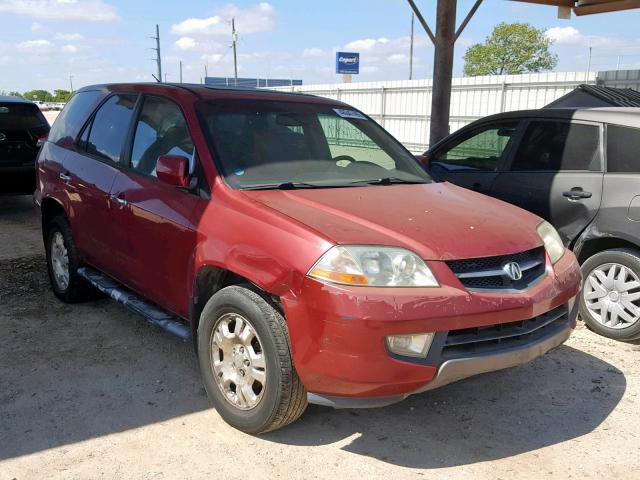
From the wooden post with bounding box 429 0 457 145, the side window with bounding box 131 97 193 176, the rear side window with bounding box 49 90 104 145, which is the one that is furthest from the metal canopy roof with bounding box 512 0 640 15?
the side window with bounding box 131 97 193 176

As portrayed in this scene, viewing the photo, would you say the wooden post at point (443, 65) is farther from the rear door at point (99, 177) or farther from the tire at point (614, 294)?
the rear door at point (99, 177)

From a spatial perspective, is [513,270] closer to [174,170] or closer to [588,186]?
[174,170]

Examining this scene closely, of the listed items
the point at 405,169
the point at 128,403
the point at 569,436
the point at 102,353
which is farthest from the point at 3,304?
the point at 569,436

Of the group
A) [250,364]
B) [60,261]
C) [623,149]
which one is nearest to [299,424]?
[250,364]

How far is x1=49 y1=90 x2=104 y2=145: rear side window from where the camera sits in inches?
191

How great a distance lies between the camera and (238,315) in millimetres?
3023

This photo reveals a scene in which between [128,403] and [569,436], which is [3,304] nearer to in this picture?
[128,403]

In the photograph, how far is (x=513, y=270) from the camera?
2926mm

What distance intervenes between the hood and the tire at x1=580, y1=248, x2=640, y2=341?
1.32 m

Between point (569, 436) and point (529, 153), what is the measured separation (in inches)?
109

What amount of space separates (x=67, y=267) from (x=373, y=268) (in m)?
3.25

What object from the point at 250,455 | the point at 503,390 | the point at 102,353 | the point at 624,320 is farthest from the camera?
the point at 624,320

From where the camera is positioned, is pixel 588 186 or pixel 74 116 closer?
pixel 588 186

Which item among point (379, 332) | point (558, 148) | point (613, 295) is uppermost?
point (558, 148)
